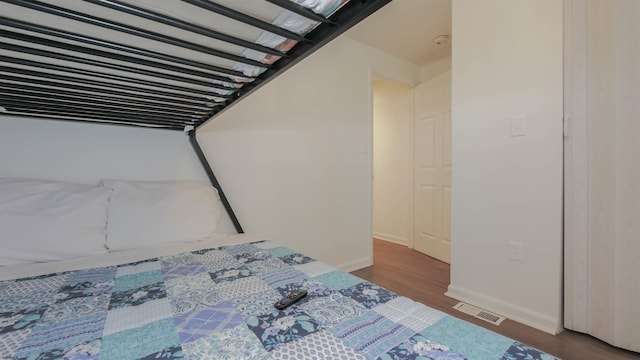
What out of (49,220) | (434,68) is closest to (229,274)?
(49,220)

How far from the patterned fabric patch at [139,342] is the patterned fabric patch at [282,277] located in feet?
1.00

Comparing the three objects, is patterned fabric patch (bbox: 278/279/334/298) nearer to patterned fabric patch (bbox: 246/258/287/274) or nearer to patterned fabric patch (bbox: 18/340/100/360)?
patterned fabric patch (bbox: 246/258/287/274)

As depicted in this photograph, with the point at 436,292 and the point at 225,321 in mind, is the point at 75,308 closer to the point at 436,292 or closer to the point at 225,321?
the point at 225,321

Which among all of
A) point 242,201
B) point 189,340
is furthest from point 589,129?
point 242,201

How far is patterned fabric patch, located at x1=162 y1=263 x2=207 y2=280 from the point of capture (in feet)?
3.09

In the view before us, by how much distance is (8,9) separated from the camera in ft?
2.03

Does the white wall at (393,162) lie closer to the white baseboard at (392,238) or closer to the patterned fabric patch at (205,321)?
the white baseboard at (392,238)

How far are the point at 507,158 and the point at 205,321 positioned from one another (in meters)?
1.90

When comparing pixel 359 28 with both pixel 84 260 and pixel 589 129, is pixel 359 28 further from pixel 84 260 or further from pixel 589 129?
pixel 84 260

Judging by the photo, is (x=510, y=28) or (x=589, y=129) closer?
(x=589, y=129)

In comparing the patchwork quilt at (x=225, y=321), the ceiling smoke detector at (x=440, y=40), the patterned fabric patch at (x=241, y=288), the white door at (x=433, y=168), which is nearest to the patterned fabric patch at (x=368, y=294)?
the patchwork quilt at (x=225, y=321)

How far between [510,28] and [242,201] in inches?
83.6

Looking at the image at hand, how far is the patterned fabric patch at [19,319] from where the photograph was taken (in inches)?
24.4

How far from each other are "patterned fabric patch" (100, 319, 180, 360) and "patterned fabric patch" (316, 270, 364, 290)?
431mm
